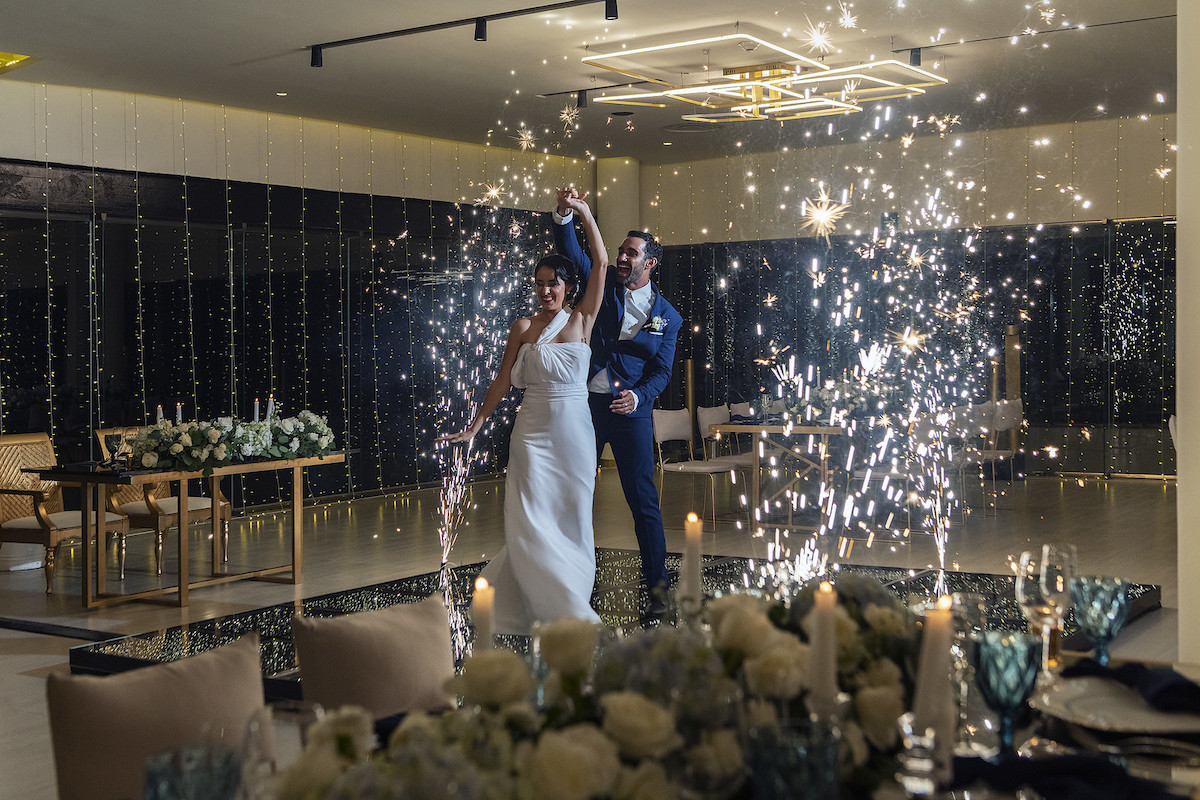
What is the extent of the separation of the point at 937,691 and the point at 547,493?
13.9ft

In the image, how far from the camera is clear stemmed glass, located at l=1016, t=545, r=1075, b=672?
213cm

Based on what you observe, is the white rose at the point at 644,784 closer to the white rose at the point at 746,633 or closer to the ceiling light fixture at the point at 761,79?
the white rose at the point at 746,633

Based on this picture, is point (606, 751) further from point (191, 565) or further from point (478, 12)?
point (191, 565)

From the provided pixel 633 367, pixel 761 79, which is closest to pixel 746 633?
pixel 633 367

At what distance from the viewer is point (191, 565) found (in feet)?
25.6

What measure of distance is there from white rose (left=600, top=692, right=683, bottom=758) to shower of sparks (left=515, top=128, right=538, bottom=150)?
10.3m

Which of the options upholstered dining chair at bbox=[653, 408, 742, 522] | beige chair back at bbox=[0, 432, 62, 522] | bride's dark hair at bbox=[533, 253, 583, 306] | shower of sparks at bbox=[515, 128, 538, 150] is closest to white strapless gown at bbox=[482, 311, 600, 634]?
bride's dark hair at bbox=[533, 253, 583, 306]

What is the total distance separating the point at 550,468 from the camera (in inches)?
221

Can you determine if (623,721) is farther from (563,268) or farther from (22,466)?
(22,466)

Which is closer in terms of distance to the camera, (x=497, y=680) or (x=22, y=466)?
(x=497, y=680)

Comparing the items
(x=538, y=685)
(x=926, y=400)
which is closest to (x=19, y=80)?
(x=926, y=400)

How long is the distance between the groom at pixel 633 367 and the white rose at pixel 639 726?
450 cm

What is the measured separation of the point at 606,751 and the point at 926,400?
21.1 feet

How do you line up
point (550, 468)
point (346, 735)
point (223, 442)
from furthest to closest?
point (223, 442), point (550, 468), point (346, 735)
